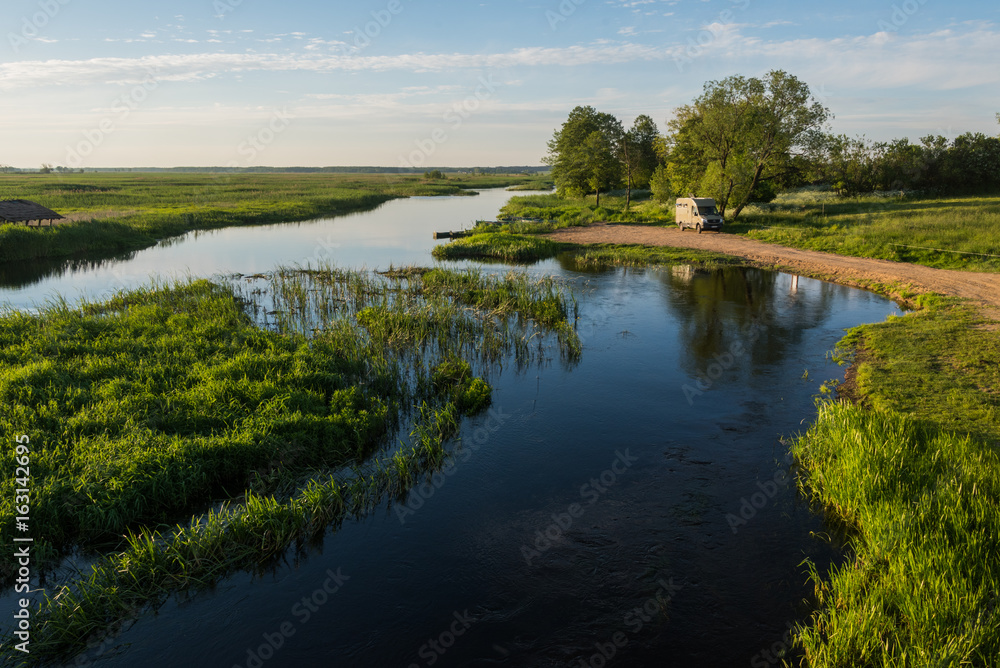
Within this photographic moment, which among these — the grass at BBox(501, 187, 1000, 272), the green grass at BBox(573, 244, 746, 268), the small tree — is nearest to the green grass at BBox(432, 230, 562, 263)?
the green grass at BBox(573, 244, 746, 268)

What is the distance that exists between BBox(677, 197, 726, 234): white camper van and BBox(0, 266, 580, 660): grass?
26.7m

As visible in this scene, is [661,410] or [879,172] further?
[879,172]

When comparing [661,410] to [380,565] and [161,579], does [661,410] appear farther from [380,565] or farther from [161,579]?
[161,579]

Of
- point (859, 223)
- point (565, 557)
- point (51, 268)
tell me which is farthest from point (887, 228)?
point (51, 268)

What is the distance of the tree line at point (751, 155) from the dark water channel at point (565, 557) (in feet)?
110

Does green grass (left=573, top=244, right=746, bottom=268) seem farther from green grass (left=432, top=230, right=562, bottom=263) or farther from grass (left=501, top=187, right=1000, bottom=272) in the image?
grass (left=501, top=187, right=1000, bottom=272)

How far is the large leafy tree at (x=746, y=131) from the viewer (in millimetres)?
40531

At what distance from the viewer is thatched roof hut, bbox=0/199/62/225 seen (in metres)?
38.6

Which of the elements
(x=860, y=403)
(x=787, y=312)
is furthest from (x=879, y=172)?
(x=860, y=403)

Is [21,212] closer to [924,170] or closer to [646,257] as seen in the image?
[646,257]

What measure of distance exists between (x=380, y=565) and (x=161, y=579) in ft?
9.69

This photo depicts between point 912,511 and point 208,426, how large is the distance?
12049 mm

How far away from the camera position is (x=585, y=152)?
59.9 m

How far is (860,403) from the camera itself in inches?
496
